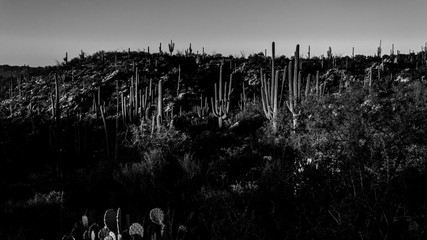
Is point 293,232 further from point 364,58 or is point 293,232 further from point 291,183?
point 364,58

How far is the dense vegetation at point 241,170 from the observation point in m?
7.11

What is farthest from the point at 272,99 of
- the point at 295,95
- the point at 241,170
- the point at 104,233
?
the point at 104,233

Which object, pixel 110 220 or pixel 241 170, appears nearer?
pixel 110 220

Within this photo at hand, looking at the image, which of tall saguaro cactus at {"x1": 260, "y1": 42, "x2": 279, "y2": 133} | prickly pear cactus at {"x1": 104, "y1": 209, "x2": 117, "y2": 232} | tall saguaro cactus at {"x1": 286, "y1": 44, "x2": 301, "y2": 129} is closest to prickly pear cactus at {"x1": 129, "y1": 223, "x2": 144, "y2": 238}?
prickly pear cactus at {"x1": 104, "y1": 209, "x2": 117, "y2": 232}

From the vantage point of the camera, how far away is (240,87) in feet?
94.6

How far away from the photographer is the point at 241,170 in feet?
42.4

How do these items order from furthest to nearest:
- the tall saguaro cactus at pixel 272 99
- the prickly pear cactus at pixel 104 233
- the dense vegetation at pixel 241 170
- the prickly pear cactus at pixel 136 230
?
1. the tall saguaro cactus at pixel 272 99
2. the dense vegetation at pixel 241 170
3. the prickly pear cactus at pixel 104 233
4. the prickly pear cactus at pixel 136 230

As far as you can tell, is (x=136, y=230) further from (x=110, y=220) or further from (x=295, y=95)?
(x=295, y=95)

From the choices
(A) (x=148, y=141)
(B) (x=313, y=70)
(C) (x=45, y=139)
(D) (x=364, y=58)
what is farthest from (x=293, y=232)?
(D) (x=364, y=58)

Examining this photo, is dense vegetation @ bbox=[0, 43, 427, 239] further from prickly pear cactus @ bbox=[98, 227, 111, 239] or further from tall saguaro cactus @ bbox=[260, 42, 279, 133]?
prickly pear cactus @ bbox=[98, 227, 111, 239]

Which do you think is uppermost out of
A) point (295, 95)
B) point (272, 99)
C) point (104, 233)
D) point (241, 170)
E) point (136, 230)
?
point (295, 95)

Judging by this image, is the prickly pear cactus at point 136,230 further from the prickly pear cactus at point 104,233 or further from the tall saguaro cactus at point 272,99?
the tall saguaro cactus at point 272,99

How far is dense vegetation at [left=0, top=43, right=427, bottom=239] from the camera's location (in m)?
7.11

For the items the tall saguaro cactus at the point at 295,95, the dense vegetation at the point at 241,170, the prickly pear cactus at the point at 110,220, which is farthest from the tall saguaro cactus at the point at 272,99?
the prickly pear cactus at the point at 110,220
